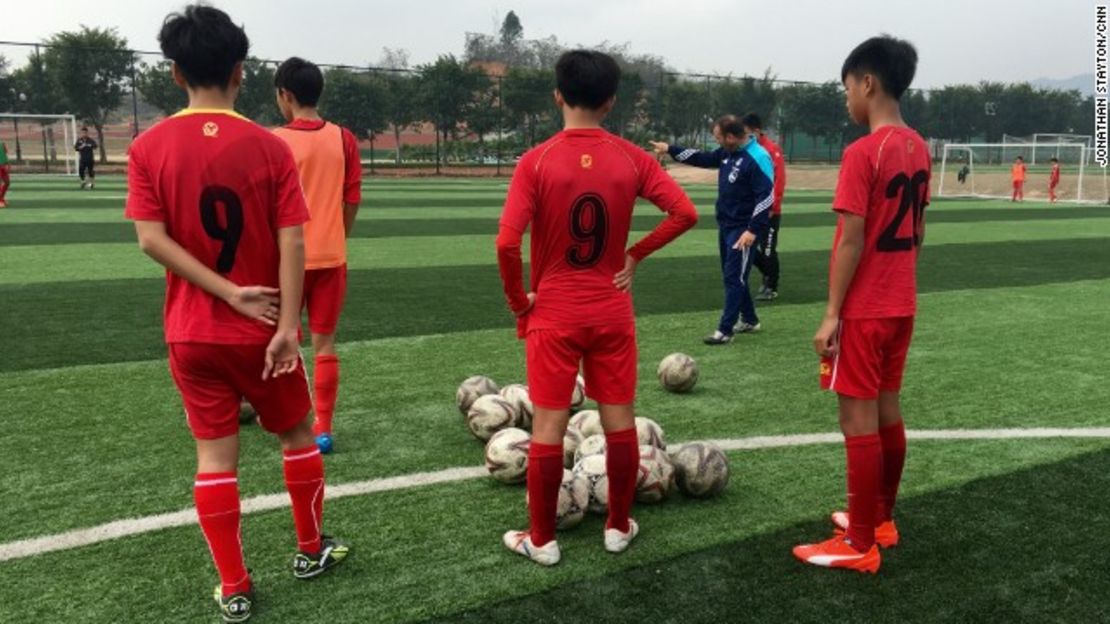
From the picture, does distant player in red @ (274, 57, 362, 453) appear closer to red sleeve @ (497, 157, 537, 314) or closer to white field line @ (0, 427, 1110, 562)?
white field line @ (0, 427, 1110, 562)

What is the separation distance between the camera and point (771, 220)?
33.0 ft

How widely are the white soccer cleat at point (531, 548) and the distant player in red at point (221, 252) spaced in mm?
1149

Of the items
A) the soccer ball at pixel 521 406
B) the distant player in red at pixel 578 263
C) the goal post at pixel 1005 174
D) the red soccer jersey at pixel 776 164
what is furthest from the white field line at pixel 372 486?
the goal post at pixel 1005 174

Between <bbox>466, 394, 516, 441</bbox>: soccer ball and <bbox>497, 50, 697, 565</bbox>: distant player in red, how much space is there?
4.61 ft

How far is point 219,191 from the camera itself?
2955 millimetres

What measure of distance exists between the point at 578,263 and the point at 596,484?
50.1 inches

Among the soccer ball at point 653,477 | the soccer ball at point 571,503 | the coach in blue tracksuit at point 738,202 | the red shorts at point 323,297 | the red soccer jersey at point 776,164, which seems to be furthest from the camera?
the red soccer jersey at point 776,164

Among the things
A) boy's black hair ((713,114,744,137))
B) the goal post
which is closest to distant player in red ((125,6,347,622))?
boy's black hair ((713,114,744,137))

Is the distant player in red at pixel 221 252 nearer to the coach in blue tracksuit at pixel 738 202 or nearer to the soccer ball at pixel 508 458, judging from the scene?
the soccer ball at pixel 508 458

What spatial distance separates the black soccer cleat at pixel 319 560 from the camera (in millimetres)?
3617

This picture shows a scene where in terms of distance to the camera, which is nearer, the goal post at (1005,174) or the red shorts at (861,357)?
the red shorts at (861,357)

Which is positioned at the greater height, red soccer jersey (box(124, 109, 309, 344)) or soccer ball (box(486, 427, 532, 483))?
red soccer jersey (box(124, 109, 309, 344))

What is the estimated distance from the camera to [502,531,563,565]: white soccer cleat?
3768 millimetres

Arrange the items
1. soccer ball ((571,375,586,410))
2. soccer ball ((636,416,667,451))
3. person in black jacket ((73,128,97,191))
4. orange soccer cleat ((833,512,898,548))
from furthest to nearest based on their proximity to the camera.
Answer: person in black jacket ((73,128,97,191)) → soccer ball ((571,375,586,410)) → soccer ball ((636,416,667,451)) → orange soccer cleat ((833,512,898,548))
